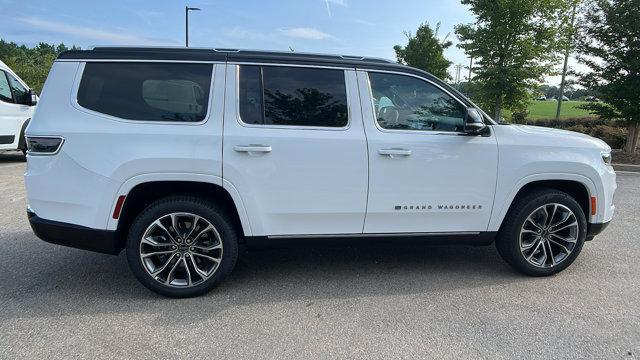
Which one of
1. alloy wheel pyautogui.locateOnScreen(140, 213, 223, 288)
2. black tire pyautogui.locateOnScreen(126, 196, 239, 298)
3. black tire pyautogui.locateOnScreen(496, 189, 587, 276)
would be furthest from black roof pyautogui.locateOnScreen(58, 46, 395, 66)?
black tire pyautogui.locateOnScreen(496, 189, 587, 276)

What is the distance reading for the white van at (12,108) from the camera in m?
9.78

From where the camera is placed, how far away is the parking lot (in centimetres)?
291

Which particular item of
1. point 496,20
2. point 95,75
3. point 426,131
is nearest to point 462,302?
point 426,131

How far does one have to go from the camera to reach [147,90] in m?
3.44

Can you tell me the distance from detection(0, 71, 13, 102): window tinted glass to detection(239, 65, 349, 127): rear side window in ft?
29.5

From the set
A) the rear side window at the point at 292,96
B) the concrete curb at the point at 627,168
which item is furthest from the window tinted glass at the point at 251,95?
the concrete curb at the point at 627,168

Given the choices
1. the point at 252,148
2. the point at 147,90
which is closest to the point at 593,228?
the point at 252,148

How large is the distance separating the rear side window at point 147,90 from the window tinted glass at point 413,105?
141 cm

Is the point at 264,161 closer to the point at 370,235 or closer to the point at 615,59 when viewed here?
the point at 370,235

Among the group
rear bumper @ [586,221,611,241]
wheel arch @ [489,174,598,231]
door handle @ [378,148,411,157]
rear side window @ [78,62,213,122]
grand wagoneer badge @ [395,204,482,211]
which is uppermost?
rear side window @ [78,62,213,122]

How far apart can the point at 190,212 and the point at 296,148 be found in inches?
37.6

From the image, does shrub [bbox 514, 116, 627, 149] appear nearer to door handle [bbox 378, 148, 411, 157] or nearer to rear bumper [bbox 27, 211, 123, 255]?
door handle [bbox 378, 148, 411, 157]

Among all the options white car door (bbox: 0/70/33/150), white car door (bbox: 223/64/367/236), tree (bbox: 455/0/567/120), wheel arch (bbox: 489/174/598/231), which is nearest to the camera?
white car door (bbox: 223/64/367/236)

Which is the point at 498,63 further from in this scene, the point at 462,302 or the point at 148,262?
the point at 148,262
